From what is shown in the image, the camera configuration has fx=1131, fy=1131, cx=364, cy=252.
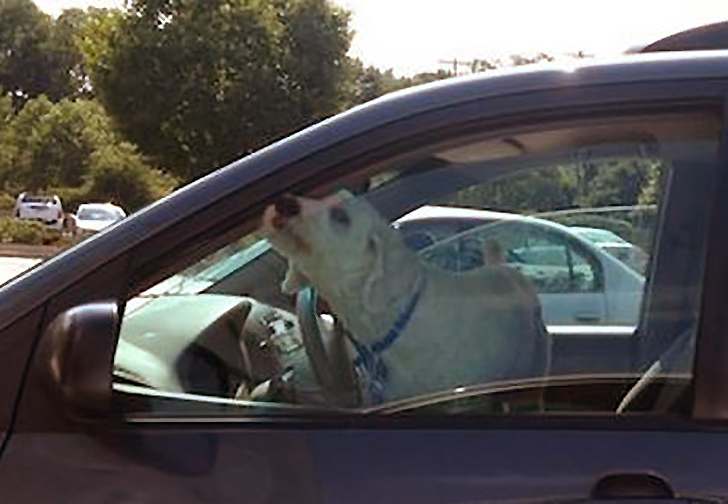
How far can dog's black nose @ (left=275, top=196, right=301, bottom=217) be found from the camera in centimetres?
211

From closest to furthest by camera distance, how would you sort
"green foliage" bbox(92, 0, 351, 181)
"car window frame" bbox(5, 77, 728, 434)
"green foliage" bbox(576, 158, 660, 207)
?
"car window frame" bbox(5, 77, 728, 434) < "green foliage" bbox(576, 158, 660, 207) < "green foliage" bbox(92, 0, 351, 181)

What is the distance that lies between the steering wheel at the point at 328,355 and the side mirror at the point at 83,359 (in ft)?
1.39

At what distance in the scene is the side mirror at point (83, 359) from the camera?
6.28ft

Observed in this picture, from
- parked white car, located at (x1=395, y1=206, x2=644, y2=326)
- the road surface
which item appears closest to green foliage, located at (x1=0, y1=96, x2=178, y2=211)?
the road surface

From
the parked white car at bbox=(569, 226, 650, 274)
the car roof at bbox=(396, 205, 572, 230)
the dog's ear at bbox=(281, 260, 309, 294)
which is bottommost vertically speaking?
the dog's ear at bbox=(281, 260, 309, 294)

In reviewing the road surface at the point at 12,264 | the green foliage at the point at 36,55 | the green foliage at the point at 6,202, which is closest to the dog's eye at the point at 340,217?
the road surface at the point at 12,264

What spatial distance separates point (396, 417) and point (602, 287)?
2.03 feet

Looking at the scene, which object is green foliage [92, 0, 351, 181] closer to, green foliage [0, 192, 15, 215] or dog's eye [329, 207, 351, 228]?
green foliage [0, 192, 15, 215]

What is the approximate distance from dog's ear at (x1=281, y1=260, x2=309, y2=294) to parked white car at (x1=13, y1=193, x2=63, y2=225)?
1303 inches

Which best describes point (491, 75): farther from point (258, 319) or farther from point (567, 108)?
point (258, 319)

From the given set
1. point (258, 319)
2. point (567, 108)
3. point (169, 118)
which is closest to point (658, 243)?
point (567, 108)

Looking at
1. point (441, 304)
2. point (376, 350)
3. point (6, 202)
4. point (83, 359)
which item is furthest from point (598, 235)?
point (6, 202)

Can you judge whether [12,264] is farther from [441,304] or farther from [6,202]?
[6,202]

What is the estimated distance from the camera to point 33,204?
36.0m
